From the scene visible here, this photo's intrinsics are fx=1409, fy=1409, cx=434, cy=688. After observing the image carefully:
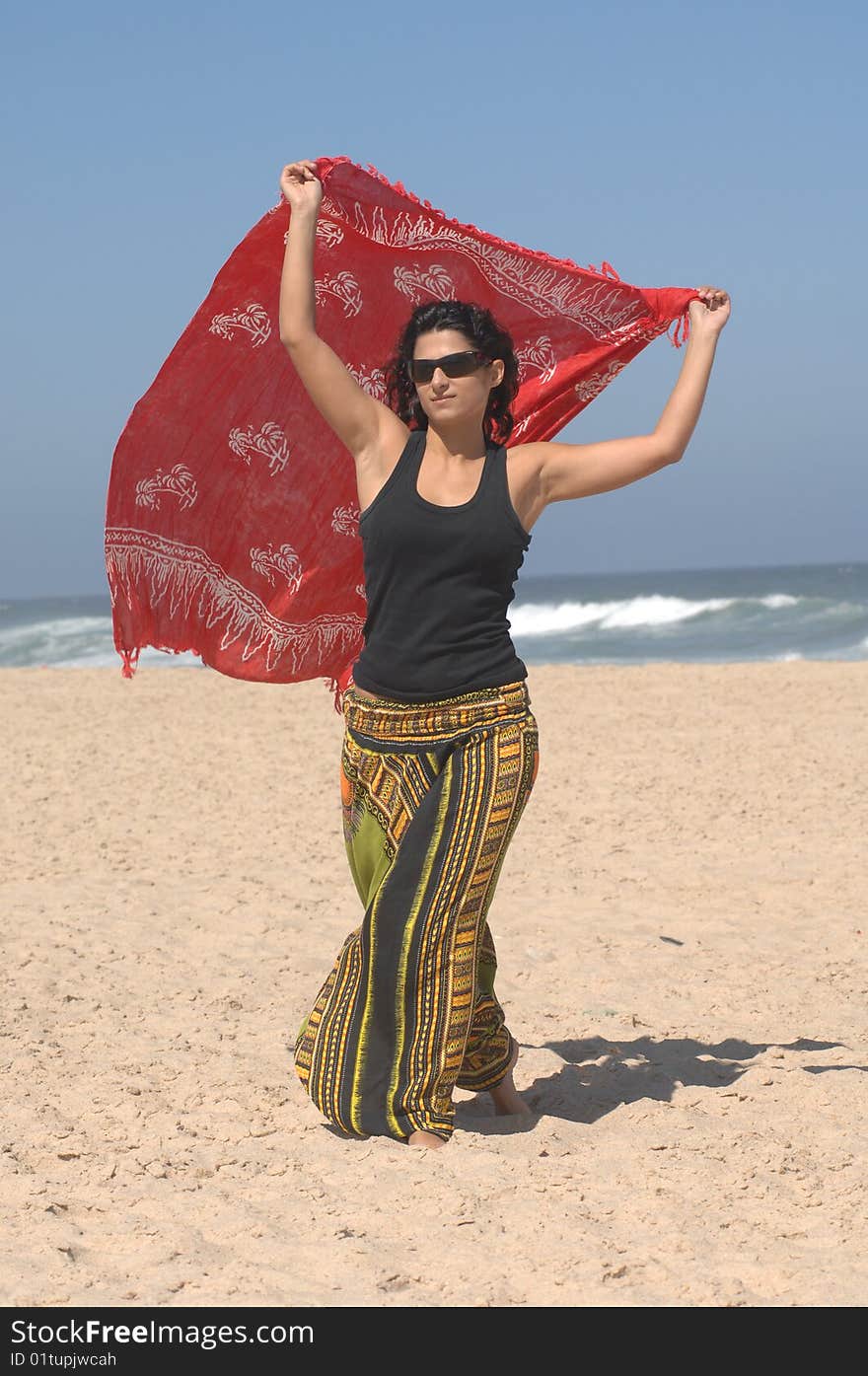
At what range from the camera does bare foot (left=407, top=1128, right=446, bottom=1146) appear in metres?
3.63

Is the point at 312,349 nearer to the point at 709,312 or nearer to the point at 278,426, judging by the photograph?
the point at 278,426

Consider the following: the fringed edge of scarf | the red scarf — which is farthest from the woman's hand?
the fringed edge of scarf

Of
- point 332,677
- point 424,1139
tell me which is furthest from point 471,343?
point 424,1139

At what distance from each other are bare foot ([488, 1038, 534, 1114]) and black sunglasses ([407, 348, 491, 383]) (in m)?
1.90

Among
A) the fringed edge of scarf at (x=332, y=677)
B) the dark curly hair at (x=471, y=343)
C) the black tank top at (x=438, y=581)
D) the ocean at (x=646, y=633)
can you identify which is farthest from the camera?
the ocean at (x=646, y=633)

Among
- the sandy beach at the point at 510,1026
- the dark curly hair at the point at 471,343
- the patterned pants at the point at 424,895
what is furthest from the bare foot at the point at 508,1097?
the dark curly hair at the point at 471,343

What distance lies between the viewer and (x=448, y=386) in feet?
12.0

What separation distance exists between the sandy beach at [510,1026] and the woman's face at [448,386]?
1.90m

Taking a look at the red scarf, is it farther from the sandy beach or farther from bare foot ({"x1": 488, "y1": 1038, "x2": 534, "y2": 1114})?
the sandy beach

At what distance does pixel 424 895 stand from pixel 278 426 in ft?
5.11

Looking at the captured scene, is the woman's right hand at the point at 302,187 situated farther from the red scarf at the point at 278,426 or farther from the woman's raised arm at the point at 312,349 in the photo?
the red scarf at the point at 278,426

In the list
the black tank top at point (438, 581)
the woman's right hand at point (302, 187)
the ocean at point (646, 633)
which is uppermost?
the woman's right hand at point (302, 187)

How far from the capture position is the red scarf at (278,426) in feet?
14.0
